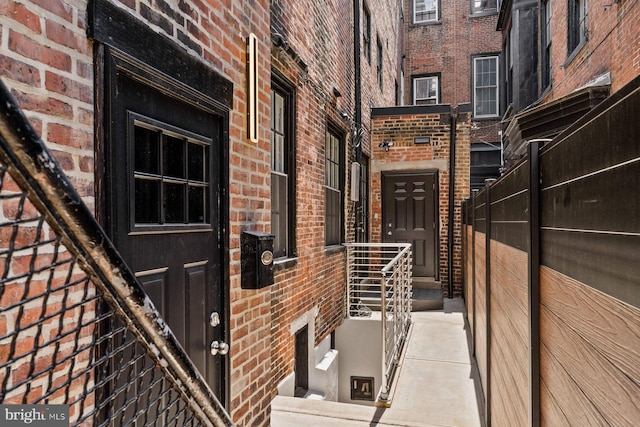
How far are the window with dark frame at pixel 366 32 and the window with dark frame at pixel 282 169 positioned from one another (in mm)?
4408

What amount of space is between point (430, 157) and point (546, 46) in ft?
12.0

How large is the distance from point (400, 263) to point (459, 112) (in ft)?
14.8

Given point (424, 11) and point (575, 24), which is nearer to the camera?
point (575, 24)

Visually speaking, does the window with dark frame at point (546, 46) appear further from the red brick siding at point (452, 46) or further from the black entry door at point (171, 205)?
the black entry door at point (171, 205)

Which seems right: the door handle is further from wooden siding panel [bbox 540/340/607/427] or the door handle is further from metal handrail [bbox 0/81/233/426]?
wooden siding panel [bbox 540/340/607/427]

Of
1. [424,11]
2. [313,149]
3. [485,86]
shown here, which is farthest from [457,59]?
[313,149]

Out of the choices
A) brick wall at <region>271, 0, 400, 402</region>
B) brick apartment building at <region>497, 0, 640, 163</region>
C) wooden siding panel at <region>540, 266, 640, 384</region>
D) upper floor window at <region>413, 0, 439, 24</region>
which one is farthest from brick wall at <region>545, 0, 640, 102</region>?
upper floor window at <region>413, 0, 439, 24</region>

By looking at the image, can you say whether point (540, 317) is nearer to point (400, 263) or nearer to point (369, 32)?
point (400, 263)

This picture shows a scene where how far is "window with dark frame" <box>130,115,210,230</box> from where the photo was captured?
6.49ft

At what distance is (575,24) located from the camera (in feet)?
25.0

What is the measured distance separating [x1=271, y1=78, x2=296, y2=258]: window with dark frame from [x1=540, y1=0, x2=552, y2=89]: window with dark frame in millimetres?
7149

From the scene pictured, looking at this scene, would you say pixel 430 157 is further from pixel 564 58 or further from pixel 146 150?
pixel 146 150

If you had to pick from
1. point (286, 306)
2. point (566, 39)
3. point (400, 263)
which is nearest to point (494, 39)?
point (566, 39)

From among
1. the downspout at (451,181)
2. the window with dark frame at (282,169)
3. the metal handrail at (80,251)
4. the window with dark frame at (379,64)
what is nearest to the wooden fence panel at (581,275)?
the metal handrail at (80,251)
